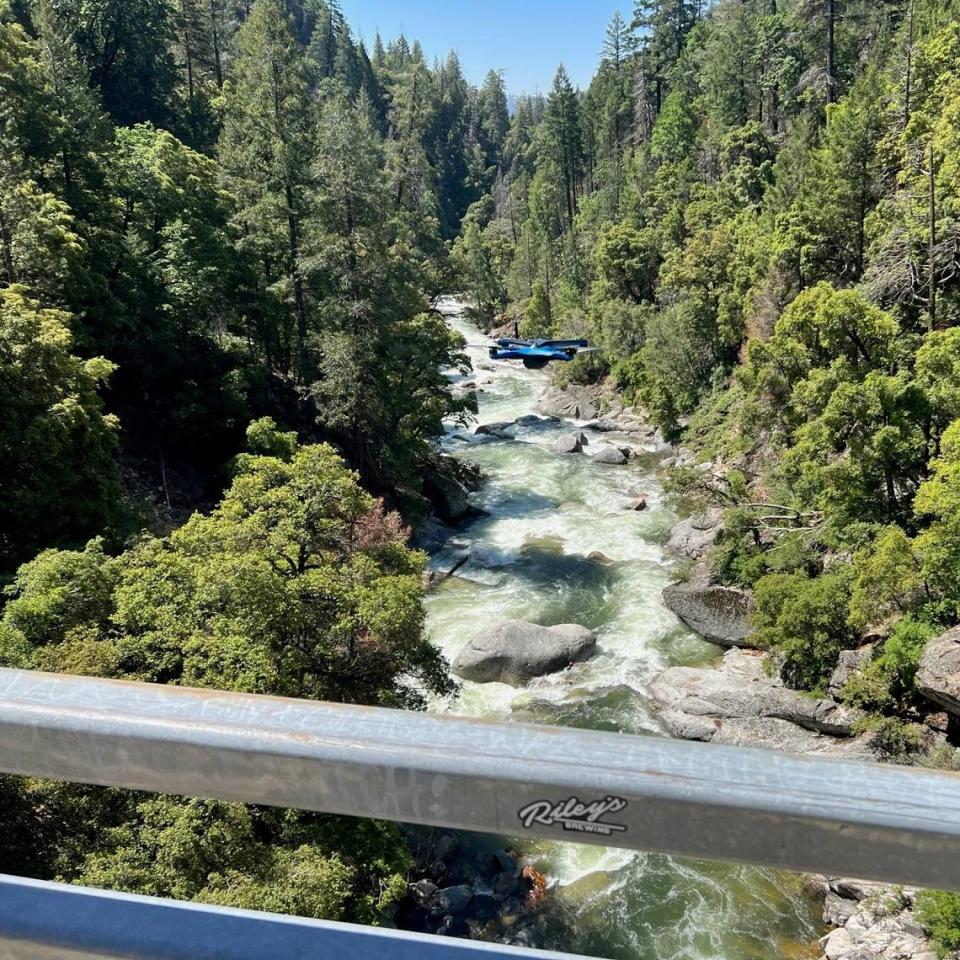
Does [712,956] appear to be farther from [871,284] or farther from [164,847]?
[871,284]

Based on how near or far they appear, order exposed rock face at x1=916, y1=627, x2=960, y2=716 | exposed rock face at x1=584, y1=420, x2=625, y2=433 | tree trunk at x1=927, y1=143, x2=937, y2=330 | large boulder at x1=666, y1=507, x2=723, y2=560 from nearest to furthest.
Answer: exposed rock face at x1=916, y1=627, x2=960, y2=716 → tree trunk at x1=927, y1=143, x2=937, y2=330 → large boulder at x1=666, y1=507, x2=723, y2=560 → exposed rock face at x1=584, y1=420, x2=625, y2=433

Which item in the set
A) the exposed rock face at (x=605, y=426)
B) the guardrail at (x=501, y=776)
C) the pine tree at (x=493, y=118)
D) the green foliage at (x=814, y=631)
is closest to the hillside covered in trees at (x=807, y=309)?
the green foliage at (x=814, y=631)

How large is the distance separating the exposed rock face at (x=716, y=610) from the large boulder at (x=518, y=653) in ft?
11.5

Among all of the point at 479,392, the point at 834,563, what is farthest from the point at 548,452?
the point at 834,563

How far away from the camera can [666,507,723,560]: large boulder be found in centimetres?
2692

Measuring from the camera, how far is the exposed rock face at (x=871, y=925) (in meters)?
11.9

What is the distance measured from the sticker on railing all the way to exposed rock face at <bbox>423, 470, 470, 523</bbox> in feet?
97.6

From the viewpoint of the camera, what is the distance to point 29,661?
1158cm

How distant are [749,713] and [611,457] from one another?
21218 mm

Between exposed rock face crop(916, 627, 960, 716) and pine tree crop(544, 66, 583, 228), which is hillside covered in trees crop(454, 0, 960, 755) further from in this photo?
pine tree crop(544, 66, 583, 228)

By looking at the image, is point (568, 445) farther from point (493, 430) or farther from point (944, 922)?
point (944, 922)

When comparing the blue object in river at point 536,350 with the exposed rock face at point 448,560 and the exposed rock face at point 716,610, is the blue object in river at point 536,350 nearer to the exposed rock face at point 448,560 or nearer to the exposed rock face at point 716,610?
the exposed rock face at point 448,560

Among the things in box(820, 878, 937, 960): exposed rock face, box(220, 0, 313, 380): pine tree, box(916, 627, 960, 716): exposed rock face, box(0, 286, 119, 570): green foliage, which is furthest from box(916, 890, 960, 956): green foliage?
box(220, 0, 313, 380): pine tree

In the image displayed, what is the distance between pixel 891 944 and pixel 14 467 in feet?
64.4
